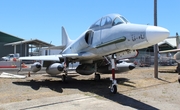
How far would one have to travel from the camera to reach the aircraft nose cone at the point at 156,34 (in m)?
7.32

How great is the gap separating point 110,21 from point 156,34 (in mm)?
3111

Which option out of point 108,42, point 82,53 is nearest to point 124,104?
point 108,42

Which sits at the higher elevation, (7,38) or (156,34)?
(7,38)

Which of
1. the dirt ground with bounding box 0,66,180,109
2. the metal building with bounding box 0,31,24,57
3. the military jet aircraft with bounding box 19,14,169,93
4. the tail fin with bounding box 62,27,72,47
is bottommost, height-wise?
the dirt ground with bounding box 0,66,180,109

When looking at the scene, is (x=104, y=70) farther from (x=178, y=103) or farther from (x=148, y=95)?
(x=178, y=103)

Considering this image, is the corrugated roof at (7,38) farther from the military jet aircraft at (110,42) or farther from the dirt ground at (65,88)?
the dirt ground at (65,88)

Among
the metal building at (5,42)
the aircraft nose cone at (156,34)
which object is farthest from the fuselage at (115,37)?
the metal building at (5,42)

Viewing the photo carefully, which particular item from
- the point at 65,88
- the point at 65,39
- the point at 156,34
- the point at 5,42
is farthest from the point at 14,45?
the point at 156,34

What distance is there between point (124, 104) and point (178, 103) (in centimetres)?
200

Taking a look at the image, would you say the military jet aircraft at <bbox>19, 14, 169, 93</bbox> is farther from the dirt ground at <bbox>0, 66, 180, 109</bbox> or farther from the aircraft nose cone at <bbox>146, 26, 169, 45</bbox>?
the dirt ground at <bbox>0, 66, 180, 109</bbox>

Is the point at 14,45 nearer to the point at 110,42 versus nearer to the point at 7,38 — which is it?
the point at 7,38

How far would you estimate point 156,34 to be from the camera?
7355 millimetres

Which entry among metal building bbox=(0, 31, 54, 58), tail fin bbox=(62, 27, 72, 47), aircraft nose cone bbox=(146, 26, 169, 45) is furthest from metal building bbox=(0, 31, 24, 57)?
aircraft nose cone bbox=(146, 26, 169, 45)

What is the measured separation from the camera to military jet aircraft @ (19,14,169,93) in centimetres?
782
